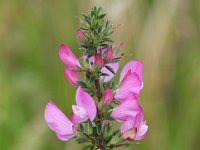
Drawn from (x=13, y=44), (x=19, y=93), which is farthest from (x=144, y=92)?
(x=13, y=44)

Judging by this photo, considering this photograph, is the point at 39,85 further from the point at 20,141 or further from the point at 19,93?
the point at 20,141

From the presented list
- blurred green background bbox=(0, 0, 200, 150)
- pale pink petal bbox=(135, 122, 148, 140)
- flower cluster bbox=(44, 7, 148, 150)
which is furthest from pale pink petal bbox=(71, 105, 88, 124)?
blurred green background bbox=(0, 0, 200, 150)

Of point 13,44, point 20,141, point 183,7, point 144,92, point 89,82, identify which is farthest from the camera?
point 13,44

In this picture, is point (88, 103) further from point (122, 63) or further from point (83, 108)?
point (122, 63)

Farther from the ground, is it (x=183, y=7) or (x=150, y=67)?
(x=183, y=7)

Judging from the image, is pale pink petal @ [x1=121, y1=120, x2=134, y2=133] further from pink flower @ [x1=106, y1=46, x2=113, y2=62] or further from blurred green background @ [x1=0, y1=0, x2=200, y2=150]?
blurred green background @ [x1=0, y1=0, x2=200, y2=150]

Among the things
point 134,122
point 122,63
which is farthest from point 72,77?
point 122,63
